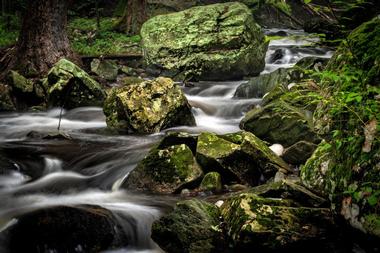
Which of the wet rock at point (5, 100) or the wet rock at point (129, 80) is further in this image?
the wet rock at point (129, 80)

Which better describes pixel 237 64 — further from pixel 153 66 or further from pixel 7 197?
pixel 7 197

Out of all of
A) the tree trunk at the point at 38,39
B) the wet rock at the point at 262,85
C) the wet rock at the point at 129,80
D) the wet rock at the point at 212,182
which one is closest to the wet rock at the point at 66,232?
the wet rock at the point at 212,182

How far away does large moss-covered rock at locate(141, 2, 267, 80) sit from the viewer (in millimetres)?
13562

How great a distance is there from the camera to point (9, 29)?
1803 cm

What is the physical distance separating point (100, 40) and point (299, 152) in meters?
12.9

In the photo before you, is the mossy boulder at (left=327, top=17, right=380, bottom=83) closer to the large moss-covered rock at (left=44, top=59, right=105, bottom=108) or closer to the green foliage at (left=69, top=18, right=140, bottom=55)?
the large moss-covered rock at (left=44, top=59, right=105, bottom=108)

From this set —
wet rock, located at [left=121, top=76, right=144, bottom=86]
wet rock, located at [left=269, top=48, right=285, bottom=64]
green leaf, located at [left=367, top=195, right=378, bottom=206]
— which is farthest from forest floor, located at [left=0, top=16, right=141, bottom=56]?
green leaf, located at [left=367, top=195, right=378, bottom=206]

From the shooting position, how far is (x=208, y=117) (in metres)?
10.2

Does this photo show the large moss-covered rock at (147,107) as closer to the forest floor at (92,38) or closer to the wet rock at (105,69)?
the wet rock at (105,69)

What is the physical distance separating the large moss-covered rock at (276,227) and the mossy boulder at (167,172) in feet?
6.27

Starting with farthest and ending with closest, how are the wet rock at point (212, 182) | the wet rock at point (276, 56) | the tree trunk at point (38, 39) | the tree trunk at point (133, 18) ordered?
the tree trunk at point (133, 18) → the wet rock at point (276, 56) → the tree trunk at point (38, 39) → the wet rock at point (212, 182)

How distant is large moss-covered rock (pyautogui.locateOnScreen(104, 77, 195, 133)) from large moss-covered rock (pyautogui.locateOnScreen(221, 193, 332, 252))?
16.3 ft

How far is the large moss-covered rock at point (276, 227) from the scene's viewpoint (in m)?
3.43

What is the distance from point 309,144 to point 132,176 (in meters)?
2.66
